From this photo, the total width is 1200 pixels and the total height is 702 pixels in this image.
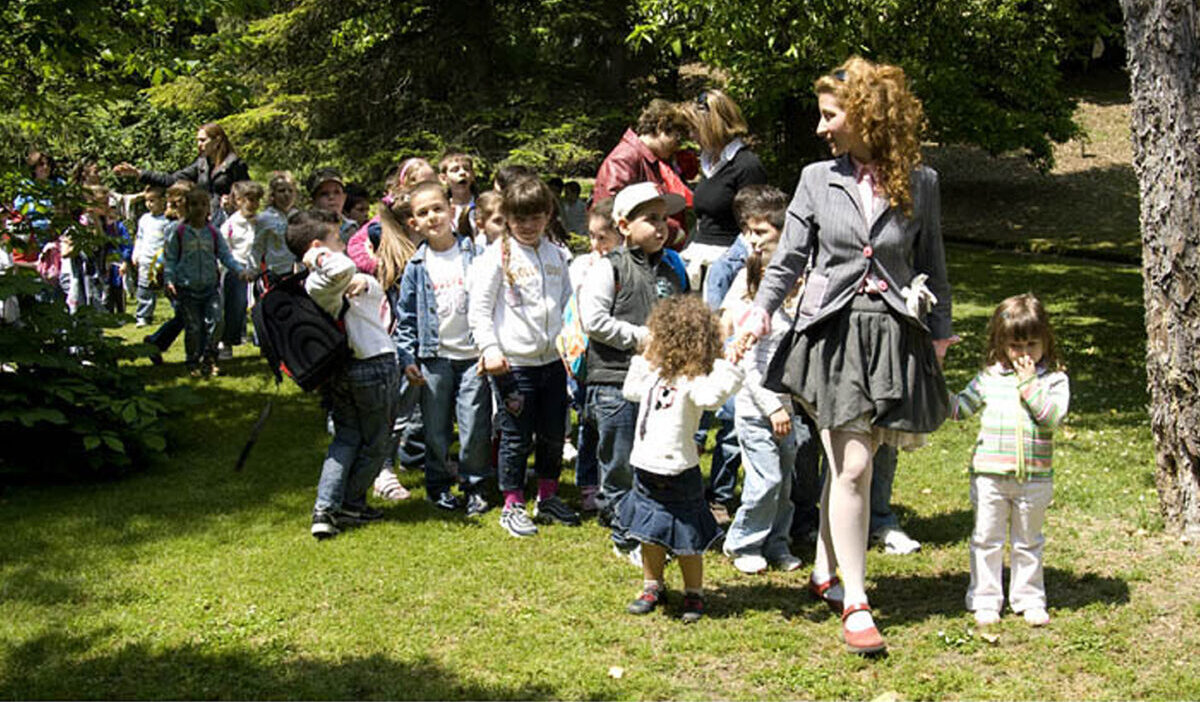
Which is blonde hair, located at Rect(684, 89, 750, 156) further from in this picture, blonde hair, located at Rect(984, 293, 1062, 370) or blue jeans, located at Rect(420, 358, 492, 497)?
blonde hair, located at Rect(984, 293, 1062, 370)

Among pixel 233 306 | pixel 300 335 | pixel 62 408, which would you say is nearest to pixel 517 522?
pixel 300 335

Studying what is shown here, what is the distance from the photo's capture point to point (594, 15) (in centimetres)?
1548

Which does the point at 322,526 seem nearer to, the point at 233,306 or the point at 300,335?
the point at 300,335

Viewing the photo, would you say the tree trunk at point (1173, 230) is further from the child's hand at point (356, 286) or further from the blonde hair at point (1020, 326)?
the child's hand at point (356, 286)

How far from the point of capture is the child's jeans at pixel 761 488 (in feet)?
18.9

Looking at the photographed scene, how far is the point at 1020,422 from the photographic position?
4.97 meters

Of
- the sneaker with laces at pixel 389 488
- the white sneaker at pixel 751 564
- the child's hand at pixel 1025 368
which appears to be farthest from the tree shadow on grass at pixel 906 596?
the sneaker with laces at pixel 389 488

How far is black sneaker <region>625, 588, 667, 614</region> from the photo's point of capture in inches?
205

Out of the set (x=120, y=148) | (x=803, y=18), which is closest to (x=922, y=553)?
(x=803, y=18)

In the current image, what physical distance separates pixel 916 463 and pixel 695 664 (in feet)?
11.4

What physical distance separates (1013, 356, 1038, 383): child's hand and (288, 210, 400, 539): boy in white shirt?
323 centimetres

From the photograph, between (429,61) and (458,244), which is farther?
(429,61)

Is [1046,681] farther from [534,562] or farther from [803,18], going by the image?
[803,18]

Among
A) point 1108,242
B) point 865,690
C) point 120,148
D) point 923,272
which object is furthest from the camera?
point 120,148
